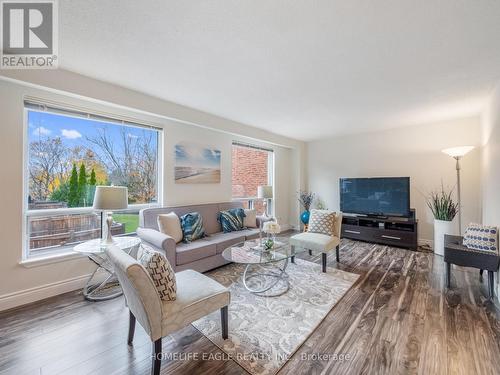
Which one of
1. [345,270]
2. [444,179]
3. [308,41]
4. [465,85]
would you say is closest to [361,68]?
[308,41]

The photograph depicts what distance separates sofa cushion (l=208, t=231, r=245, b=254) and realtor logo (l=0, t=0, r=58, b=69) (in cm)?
267

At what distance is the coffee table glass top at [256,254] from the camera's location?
8.05 ft

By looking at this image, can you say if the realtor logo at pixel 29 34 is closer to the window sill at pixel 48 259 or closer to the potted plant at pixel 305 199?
the window sill at pixel 48 259

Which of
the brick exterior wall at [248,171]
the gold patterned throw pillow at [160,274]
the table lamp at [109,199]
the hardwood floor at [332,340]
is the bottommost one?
the hardwood floor at [332,340]

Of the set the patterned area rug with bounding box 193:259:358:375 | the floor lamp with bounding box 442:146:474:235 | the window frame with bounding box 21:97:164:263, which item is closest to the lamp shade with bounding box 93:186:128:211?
the window frame with bounding box 21:97:164:263

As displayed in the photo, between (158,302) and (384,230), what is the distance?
174 inches

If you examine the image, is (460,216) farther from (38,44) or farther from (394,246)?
(38,44)

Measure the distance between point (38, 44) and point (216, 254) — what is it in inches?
112

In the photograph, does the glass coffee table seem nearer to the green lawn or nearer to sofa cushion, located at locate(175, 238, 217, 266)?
sofa cushion, located at locate(175, 238, 217, 266)

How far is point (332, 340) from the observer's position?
5.95 ft

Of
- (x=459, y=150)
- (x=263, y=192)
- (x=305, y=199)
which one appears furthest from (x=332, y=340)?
(x=305, y=199)

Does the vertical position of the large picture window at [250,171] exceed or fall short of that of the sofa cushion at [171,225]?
it exceeds it

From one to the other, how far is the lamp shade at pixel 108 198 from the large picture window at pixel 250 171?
2.57 metres

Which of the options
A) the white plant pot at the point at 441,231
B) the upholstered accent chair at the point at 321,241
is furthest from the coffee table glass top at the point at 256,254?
the white plant pot at the point at 441,231
